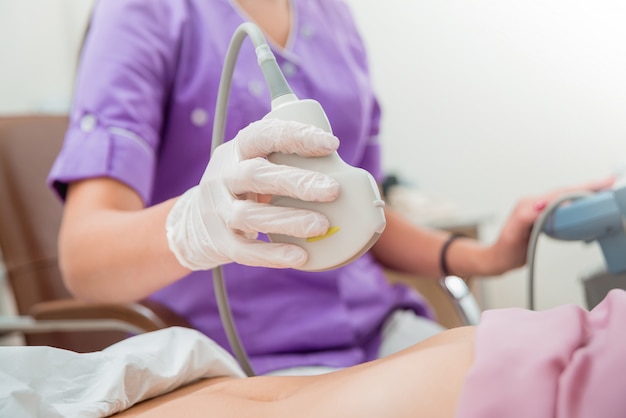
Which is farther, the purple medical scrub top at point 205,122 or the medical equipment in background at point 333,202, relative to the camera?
the purple medical scrub top at point 205,122

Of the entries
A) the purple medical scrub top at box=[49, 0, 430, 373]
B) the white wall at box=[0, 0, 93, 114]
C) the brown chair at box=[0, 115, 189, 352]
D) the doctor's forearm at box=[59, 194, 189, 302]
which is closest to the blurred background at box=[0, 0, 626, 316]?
→ the purple medical scrub top at box=[49, 0, 430, 373]

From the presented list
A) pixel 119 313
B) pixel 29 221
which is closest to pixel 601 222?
pixel 119 313

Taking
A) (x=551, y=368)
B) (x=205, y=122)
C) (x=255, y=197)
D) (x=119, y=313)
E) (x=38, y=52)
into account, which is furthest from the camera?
(x=38, y=52)

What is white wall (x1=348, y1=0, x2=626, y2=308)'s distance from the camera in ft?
2.10

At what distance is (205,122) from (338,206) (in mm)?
433

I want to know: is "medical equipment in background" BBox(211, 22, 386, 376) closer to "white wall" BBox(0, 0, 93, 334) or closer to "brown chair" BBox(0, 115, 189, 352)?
"brown chair" BBox(0, 115, 189, 352)

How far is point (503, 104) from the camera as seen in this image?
3.16ft

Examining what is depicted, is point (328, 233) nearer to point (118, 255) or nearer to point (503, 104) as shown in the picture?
point (118, 255)

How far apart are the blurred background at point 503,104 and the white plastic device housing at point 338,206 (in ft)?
0.84

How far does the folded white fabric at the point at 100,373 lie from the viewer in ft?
1.79

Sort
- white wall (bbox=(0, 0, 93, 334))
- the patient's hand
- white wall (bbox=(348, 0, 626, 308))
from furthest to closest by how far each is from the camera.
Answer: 1. white wall (bbox=(0, 0, 93, 334))
2. the patient's hand
3. white wall (bbox=(348, 0, 626, 308))

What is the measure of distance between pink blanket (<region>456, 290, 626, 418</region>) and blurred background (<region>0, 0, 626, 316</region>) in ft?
0.79

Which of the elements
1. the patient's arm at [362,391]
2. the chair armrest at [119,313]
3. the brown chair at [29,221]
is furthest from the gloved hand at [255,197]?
the brown chair at [29,221]

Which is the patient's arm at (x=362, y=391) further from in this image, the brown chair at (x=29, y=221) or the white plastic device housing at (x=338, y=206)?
the brown chair at (x=29, y=221)
